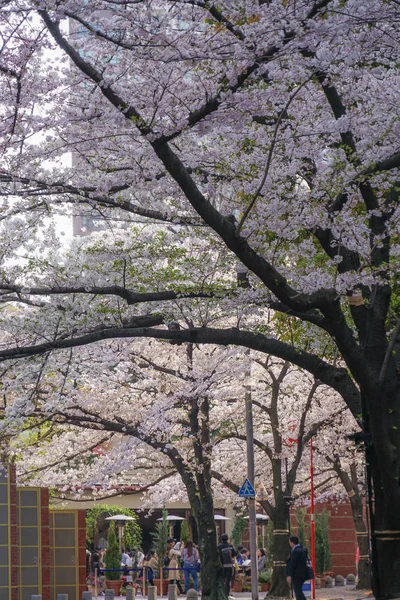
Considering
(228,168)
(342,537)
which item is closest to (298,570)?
(228,168)

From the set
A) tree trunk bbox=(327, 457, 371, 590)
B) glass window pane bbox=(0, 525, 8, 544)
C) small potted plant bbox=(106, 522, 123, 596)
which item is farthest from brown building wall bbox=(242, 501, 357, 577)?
glass window pane bbox=(0, 525, 8, 544)

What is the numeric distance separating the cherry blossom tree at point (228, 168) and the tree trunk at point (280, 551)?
10173 millimetres

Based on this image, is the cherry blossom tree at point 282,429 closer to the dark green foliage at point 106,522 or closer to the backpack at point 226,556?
the backpack at point 226,556

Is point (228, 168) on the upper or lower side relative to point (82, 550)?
upper

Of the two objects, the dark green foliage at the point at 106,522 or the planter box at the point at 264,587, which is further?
the dark green foliage at the point at 106,522

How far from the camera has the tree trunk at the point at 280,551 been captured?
23.3 meters

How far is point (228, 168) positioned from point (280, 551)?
13.8 metres

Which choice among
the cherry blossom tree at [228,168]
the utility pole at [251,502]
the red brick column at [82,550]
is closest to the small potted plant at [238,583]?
the utility pole at [251,502]

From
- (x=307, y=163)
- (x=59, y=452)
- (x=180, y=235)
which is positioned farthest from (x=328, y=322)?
(x=59, y=452)

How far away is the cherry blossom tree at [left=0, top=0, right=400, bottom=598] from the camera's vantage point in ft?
29.7

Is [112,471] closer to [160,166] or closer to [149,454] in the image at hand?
[149,454]

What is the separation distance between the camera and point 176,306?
13.7 meters

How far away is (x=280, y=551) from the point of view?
931 inches

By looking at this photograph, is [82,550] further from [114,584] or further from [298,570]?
[114,584]
